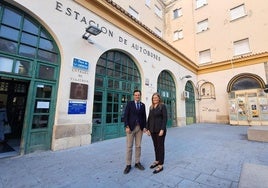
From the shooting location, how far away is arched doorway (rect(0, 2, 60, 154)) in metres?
4.15

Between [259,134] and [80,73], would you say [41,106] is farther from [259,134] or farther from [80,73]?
[259,134]

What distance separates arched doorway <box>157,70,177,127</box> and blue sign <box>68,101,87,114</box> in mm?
5452

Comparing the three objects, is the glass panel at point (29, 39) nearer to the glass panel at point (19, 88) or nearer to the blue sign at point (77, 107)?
the blue sign at point (77, 107)

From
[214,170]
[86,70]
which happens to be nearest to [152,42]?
[86,70]

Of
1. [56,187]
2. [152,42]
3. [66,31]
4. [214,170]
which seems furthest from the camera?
[152,42]

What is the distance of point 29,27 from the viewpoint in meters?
4.59

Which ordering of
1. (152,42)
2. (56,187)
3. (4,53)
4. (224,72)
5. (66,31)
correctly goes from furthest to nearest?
(224,72) < (152,42) < (66,31) < (4,53) < (56,187)

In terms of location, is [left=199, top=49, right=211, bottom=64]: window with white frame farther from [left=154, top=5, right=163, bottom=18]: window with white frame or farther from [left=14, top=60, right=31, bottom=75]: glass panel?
[left=14, top=60, right=31, bottom=75]: glass panel

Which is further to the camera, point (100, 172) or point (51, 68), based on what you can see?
point (51, 68)

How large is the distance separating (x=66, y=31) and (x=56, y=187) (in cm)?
473

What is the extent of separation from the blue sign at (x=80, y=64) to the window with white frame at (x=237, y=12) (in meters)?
14.3

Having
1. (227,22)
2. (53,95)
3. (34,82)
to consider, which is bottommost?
(53,95)

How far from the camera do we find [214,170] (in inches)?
126

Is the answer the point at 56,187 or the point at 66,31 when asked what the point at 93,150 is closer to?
the point at 56,187
